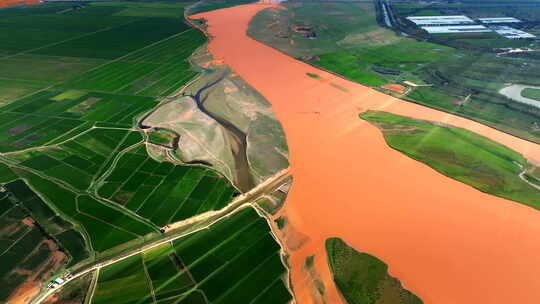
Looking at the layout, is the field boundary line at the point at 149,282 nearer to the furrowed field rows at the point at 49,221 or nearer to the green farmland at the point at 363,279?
the furrowed field rows at the point at 49,221

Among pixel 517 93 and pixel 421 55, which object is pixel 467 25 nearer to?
pixel 421 55

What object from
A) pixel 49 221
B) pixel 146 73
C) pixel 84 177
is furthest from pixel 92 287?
pixel 146 73

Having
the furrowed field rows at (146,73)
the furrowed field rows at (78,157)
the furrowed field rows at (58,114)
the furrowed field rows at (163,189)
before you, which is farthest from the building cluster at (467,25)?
the furrowed field rows at (78,157)

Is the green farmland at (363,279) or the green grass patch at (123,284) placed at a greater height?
the green grass patch at (123,284)

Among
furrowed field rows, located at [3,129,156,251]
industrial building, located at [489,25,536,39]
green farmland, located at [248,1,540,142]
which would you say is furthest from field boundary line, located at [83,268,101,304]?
industrial building, located at [489,25,536,39]

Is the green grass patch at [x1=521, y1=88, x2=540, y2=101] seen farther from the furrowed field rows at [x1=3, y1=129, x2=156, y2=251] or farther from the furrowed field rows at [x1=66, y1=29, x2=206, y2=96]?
the furrowed field rows at [x1=3, y1=129, x2=156, y2=251]

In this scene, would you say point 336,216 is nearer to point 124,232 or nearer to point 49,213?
point 124,232
